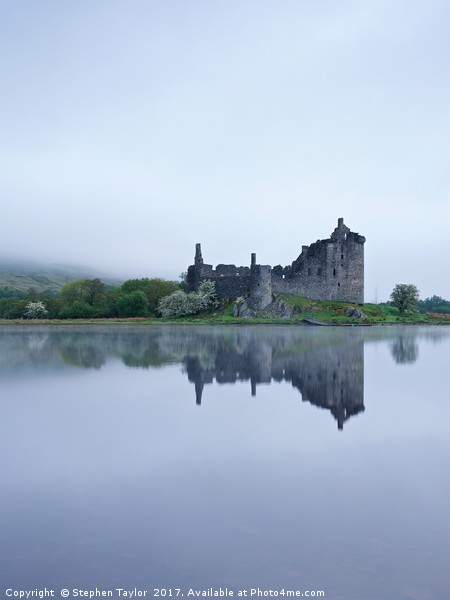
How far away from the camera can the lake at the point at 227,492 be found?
4.10m

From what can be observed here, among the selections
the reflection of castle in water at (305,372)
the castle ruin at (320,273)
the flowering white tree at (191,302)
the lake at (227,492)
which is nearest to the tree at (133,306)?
the flowering white tree at (191,302)

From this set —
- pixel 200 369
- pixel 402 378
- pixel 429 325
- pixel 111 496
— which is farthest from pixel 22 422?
pixel 429 325

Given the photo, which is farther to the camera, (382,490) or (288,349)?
(288,349)

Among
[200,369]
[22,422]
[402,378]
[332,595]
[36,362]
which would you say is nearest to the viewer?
[332,595]

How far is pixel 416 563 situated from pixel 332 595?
85 centimetres

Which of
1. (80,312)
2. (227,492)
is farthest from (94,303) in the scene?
(227,492)

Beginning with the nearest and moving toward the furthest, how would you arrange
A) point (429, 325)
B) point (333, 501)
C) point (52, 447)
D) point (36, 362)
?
point (333, 501) → point (52, 447) → point (36, 362) → point (429, 325)

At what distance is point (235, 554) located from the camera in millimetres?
4355

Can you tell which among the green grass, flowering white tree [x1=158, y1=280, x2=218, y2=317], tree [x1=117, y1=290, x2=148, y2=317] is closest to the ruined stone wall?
the green grass

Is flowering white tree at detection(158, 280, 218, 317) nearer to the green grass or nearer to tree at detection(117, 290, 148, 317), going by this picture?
the green grass

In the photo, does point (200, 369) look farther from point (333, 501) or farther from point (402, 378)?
point (333, 501)

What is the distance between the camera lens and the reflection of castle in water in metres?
11.8

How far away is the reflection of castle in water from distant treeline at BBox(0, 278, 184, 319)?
165ft

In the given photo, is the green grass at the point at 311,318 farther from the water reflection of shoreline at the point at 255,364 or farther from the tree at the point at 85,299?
the water reflection of shoreline at the point at 255,364
